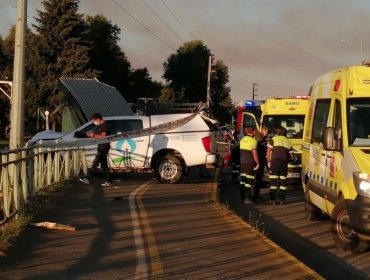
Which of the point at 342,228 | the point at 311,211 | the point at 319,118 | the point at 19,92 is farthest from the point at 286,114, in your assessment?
the point at 342,228

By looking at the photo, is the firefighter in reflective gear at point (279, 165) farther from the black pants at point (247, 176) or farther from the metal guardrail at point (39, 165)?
the metal guardrail at point (39, 165)

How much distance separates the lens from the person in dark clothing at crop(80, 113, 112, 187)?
1563 centimetres

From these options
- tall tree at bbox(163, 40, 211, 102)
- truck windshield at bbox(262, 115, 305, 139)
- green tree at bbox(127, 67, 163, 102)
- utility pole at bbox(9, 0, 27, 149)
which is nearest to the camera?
utility pole at bbox(9, 0, 27, 149)

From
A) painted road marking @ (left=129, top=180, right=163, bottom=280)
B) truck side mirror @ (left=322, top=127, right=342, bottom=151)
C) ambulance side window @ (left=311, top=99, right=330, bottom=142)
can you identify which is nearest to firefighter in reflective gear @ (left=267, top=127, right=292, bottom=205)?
ambulance side window @ (left=311, top=99, right=330, bottom=142)

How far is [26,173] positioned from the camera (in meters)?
10.3

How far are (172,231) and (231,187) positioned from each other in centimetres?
821

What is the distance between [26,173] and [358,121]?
224 inches

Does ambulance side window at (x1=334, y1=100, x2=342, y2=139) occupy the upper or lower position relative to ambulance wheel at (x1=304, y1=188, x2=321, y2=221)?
upper

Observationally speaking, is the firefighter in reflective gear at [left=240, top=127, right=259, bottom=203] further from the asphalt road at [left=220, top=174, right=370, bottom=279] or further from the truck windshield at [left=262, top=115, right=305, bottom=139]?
the truck windshield at [left=262, top=115, right=305, bottom=139]

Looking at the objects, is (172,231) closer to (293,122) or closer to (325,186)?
(325,186)

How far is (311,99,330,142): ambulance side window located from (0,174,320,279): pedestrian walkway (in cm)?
211

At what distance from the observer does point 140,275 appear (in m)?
6.55

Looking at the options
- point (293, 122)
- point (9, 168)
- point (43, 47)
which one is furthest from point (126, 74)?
point (9, 168)

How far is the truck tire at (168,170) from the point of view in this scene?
16.8 m
